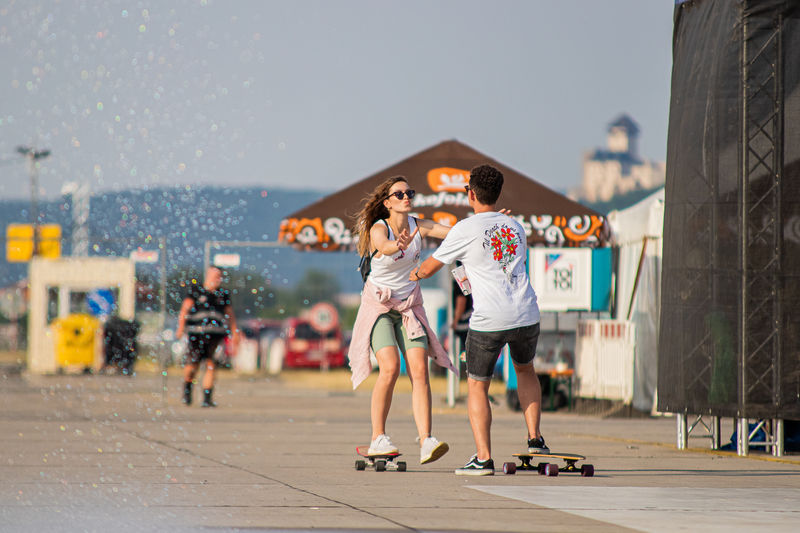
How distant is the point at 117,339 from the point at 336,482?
25.7 meters

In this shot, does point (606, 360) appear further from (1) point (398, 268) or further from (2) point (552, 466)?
(2) point (552, 466)

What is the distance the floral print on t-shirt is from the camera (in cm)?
812

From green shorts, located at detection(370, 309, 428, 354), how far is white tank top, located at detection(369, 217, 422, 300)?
0.17m

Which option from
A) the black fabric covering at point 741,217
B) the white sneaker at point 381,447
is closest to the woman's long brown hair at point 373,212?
the white sneaker at point 381,447

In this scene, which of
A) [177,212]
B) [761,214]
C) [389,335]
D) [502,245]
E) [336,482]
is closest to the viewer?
[336,482]

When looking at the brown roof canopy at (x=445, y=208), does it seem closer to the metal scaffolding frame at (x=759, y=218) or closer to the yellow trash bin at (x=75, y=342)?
the metal scaffolding frame at (x=759, y=218)

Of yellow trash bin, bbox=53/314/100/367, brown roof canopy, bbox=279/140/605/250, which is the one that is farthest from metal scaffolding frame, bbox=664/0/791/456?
yellow trash bin, bbox=53/314/100/367

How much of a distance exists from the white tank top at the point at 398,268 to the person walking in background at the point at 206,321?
28.9 ft

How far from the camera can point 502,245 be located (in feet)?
26.7

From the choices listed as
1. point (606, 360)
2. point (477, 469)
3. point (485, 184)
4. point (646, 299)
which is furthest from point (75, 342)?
point (485, 184)

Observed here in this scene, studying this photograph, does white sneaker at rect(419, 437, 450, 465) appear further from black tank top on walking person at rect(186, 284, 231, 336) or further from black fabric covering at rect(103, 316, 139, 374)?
black fabric covering at rect(103, 316, 139, 374)

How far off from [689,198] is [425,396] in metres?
2.94

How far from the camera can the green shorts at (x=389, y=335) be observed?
29.3ft

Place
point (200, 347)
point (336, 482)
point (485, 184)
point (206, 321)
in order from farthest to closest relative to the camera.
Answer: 1. point (206, 321)
2. point (200, 347)
3. point (485, 184)
4. point (336, 482)
